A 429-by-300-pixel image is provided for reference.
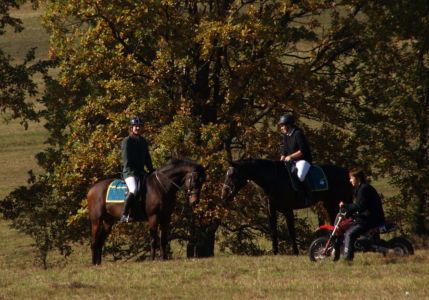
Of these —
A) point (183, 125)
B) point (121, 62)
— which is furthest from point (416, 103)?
point (121, 62)

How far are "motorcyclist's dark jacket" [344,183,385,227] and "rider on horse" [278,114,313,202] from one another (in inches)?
111

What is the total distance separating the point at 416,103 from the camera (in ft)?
85.3

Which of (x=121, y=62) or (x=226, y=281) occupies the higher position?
(x=121, y=62)

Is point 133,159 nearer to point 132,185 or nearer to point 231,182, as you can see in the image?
point 132,185

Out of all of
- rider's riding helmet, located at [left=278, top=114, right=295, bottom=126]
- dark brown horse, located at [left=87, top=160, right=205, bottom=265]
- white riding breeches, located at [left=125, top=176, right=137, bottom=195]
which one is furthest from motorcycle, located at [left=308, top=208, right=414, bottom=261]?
white riding breeches, located at [left=125, top=176, right=137, bottom=195]

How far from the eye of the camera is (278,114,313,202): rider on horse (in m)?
18.5

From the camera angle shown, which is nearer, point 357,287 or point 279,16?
point 357,287

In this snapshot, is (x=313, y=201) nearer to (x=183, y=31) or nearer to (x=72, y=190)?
(x=183, y=31)

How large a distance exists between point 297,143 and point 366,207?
126 inches

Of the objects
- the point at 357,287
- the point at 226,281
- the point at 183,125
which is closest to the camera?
the point at 357,287

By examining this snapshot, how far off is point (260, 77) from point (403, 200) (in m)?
6.32

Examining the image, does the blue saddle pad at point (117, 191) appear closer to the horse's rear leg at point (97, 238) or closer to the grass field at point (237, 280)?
the horse's rear leg at point (97, 238)

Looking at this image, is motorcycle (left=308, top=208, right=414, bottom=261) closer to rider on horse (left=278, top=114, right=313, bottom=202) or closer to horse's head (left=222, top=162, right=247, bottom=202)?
rider on horse (left=278, top=114, right=313, bottom=202)

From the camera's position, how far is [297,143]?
1861 centimetres
